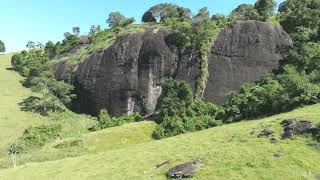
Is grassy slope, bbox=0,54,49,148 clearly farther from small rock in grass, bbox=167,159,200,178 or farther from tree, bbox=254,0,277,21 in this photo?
tree, bbox=254,0,277,21

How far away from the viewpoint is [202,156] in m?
50.2

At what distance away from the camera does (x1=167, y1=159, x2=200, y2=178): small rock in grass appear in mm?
46344

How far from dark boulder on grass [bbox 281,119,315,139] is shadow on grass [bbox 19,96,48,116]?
52.7 m

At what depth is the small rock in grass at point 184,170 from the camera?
46344mm

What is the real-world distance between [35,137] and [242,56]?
121ft

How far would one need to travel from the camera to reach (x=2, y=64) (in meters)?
130

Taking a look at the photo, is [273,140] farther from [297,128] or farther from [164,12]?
[164,12]

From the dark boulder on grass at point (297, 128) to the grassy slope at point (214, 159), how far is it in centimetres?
88

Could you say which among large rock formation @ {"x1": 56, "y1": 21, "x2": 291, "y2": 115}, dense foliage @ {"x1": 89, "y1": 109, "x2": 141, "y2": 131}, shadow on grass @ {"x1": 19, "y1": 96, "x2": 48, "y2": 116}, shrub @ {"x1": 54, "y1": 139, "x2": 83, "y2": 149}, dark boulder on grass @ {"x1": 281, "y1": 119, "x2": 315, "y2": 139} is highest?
large rock formation @ {"x1": 56, "y1": 21, "x2": 291, "y2": 115}

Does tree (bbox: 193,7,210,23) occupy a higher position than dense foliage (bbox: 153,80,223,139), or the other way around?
tree (bbox: 193,7,210,23)

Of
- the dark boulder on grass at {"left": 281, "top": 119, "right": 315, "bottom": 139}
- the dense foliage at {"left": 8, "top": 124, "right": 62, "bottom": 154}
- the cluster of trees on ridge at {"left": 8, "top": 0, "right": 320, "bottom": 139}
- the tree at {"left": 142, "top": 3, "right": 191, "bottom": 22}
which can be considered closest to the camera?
the dark boulder on grass at {"left": 281, "top": 119, "right": 315, "bottom": 139}

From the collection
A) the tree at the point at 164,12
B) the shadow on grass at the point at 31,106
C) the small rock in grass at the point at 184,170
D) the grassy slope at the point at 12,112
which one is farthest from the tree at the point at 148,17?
the small rock in grass at the point at 184,170

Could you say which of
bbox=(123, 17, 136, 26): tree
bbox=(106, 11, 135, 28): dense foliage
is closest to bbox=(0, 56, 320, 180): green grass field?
bbox=(123, 17, 136, 26): tree

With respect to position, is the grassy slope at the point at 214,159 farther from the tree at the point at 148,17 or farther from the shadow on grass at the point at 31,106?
the tree at the point at 148,17
